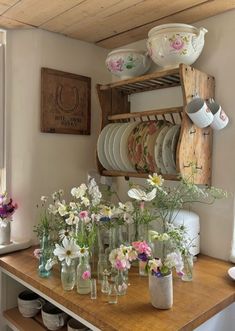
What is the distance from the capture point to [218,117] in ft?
4.45

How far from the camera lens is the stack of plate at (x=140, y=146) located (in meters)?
1.43

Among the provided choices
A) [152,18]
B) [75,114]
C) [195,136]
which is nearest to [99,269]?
[195,136]

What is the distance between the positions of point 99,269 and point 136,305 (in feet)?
0.84

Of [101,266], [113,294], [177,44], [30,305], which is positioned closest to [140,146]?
[177,44]

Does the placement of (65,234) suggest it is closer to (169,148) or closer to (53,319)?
(53,319)

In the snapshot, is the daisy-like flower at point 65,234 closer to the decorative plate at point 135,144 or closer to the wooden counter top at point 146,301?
the wooden counter top at point 146,301

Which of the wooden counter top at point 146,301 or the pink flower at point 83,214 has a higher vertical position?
the pink flower at point 83,214

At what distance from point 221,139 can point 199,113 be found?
0.86ft

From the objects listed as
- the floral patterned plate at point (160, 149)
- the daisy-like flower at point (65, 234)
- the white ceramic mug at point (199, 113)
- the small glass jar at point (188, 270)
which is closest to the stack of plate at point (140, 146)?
the floral patterned plate at point (160, 149)

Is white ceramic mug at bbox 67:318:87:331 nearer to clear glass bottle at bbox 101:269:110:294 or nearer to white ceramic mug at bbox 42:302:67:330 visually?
white ceramic mug at bbox 42:302:67:330

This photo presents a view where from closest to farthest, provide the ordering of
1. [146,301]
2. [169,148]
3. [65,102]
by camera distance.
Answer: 1. [146,301]
2. [169,148]
3. [65,102]

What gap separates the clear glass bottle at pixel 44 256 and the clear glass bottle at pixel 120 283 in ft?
1.11

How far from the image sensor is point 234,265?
56.2 inches

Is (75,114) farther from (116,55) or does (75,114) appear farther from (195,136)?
(195,136)
